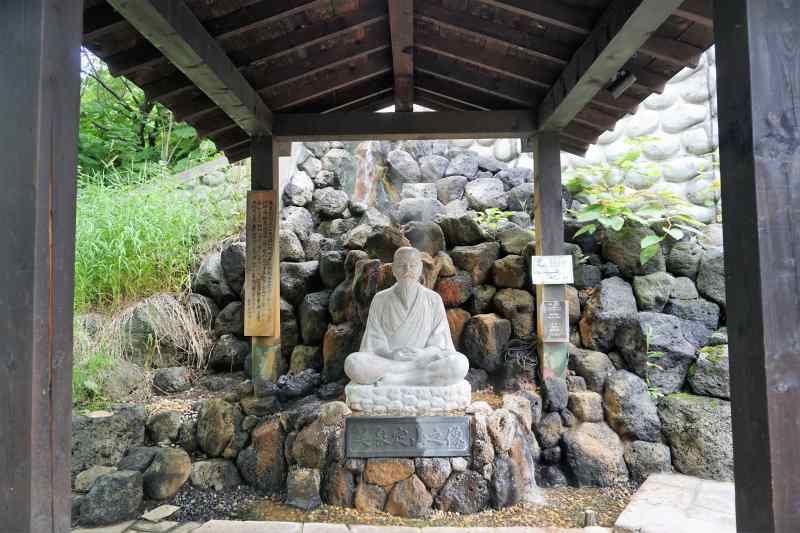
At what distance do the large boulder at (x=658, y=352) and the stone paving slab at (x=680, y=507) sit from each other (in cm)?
110

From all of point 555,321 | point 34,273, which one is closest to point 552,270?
point 555,321

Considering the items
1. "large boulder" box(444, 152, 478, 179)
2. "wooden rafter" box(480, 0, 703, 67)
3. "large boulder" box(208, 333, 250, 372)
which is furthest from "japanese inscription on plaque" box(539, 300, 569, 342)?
"large boulder" box(444, 152, 478, 179)

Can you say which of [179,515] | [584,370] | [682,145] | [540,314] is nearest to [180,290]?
[179,515]

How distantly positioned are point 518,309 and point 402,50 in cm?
329

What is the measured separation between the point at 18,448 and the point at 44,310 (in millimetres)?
484

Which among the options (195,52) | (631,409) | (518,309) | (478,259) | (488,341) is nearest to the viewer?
(195,52)

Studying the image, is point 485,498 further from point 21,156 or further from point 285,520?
point 21,156

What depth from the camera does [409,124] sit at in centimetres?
607

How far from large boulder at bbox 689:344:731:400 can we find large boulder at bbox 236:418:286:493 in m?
4.43

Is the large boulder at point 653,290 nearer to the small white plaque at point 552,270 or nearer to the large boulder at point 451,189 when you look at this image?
the small white plaque at point 552,270

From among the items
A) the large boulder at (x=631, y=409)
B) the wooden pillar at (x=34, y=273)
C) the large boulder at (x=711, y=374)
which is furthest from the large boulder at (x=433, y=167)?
the wooden pillar at (x=34, y=273)

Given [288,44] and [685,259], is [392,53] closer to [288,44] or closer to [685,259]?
[288,44]

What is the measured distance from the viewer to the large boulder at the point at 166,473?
466 cm

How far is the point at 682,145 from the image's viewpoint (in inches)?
342
